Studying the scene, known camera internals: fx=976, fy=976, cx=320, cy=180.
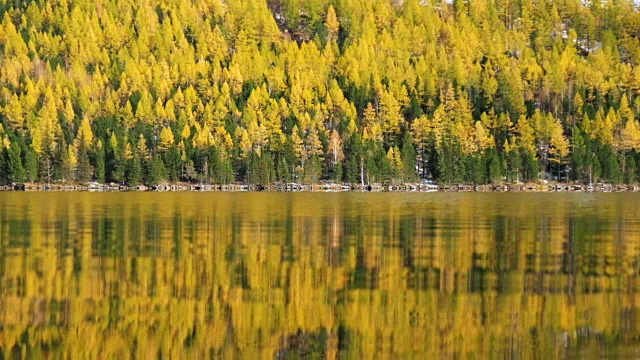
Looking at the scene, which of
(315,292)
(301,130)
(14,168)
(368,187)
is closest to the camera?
(315,292)

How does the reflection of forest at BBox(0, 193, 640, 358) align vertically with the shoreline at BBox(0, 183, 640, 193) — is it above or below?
below

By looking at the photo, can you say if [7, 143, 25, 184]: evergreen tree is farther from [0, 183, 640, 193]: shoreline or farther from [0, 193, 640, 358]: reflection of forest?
[0, 193, 640, 358]: reflection of forest

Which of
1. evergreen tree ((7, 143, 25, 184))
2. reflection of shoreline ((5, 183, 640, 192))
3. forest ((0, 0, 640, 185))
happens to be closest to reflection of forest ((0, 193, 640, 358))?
reflection of shoreline ((5, 183, 640, 192))

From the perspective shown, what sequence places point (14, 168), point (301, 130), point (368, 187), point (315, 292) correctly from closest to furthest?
point (315, 292), point (14, 168), point (368, 187), point (301, 130)

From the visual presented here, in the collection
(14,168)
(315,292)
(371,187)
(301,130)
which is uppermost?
(301,130)

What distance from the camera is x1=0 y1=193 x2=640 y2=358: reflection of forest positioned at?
77.6ft

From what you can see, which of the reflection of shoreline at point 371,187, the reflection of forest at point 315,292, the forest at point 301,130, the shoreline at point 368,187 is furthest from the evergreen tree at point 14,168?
the reflection of forest at point 315,292

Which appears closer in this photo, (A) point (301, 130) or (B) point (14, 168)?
(B) point (14, 168)

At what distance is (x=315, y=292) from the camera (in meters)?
30.1

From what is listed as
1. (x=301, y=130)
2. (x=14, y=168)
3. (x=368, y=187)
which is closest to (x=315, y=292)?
(x=368, y=187)

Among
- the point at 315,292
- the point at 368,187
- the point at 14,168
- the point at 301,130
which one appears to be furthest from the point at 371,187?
the point at 315,292

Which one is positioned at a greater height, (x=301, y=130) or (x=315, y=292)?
(x=301, y=130)

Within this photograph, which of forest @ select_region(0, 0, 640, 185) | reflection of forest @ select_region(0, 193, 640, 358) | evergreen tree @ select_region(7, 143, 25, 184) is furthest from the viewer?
forest @ select_region(0, 0, 640, 185)

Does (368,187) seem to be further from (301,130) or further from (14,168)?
(14,168)
